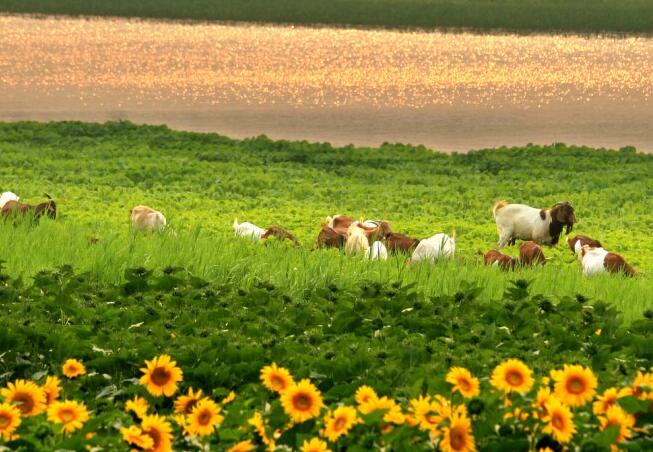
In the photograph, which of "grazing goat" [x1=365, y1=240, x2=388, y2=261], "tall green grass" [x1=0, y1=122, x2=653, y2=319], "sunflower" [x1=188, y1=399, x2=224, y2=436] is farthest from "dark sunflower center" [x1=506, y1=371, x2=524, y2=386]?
"grazing goat" [x1=365, y1=240, x2=388, y2=261]

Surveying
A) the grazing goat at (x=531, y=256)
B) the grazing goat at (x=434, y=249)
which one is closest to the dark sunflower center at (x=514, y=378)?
the grazing goat at (x=434, y=249)

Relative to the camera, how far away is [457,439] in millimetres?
6652

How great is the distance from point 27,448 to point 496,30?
82.3 m

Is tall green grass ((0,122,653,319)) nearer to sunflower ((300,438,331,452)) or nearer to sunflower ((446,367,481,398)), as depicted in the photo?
sunflower ((446,367,481,398))

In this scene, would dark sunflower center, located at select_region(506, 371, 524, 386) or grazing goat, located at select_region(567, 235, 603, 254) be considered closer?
dark sunflower center, located at select_region(506, 371, 524, 386)

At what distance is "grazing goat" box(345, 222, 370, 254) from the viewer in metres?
15.7

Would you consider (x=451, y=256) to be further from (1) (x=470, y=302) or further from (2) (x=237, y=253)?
(1) (x=470, y=302)

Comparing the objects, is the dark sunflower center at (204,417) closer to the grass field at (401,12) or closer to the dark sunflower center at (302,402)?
the dark sunflower center at (302,402)

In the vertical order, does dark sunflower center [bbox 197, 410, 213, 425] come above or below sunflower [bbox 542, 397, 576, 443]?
below

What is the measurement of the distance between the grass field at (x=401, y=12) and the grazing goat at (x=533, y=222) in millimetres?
64226

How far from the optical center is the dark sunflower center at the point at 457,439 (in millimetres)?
6641

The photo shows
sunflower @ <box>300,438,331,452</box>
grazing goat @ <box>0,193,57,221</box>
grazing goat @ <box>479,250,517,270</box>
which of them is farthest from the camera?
grazing goat @ <box>0,193,57,221</box>

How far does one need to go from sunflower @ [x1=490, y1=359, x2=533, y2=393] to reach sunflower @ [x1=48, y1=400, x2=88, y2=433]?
7.44 ft

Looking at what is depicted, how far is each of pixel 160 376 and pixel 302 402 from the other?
1151mm
